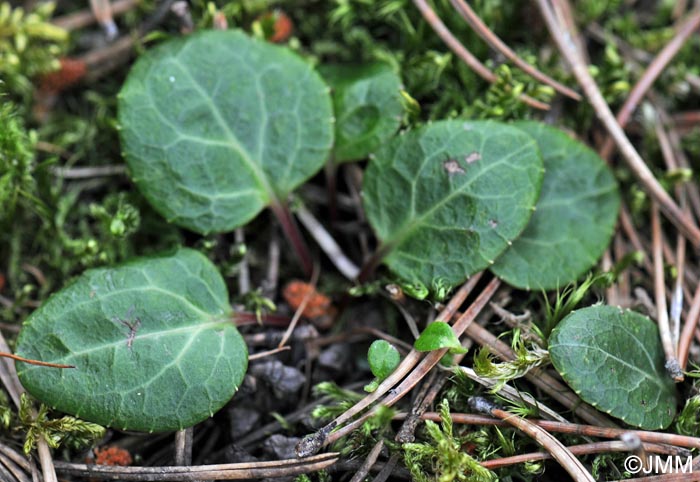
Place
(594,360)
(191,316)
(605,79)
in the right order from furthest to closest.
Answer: (605,79) → (191,316) → (594,360)

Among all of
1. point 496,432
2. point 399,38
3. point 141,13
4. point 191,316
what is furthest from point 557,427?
point 141,13

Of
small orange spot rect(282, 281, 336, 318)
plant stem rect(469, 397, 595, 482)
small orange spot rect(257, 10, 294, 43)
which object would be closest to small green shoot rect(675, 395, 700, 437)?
plant stem rect(469, 397, 595, 482)

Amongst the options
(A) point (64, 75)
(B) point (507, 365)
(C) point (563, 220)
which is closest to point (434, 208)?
(C) point (563, 220)

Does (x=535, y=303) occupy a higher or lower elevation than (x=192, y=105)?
lower

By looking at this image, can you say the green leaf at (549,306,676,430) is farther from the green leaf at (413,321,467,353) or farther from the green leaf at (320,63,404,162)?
the green leaf at (320,63,404,162)

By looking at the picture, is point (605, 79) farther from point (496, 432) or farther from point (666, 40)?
point (496, 432)

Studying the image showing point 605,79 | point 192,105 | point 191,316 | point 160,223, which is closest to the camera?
point 191,316

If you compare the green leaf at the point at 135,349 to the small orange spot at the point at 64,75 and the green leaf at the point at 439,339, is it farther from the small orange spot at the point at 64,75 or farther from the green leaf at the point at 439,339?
the small orange spot at the point at 64,75

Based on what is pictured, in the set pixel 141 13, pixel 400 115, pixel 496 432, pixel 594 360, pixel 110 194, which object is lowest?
pixel 496 432
